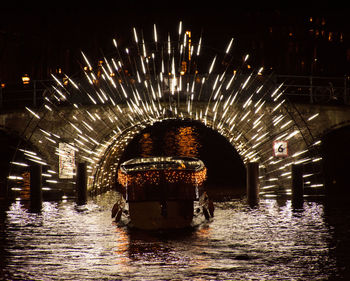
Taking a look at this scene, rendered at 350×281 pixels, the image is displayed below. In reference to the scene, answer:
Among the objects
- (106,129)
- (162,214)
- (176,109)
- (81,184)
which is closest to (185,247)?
(162,214)

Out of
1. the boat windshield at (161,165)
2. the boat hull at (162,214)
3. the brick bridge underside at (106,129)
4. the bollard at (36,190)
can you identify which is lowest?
the boat hull at (162,214)

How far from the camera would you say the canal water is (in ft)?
23.7

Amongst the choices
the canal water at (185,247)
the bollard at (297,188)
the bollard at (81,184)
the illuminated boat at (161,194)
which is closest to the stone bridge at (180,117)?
the bollard at (81,184)

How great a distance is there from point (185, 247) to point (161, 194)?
2.64 meters

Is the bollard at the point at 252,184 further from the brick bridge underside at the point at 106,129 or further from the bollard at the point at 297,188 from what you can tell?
the brick bridge underside at the point at 106,129

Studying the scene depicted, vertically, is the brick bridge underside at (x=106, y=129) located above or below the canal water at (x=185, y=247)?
above

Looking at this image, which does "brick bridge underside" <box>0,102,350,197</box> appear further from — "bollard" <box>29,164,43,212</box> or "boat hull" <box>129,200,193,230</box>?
"boat hull" <box>129,200,193,230</box>

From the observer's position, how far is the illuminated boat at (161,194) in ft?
38.5

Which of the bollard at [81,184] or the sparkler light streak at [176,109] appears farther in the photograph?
the sparkler light streak at [176,109]

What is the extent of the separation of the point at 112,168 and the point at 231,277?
1804cm

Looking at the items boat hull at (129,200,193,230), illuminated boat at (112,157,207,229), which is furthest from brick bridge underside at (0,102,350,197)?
boat hull at (129,200,193,230)

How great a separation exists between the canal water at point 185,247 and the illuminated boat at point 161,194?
1.43ft

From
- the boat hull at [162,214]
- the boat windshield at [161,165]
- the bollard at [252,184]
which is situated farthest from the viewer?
the bollard at [252,184]

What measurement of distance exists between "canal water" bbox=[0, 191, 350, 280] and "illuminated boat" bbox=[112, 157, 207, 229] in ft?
1.43
